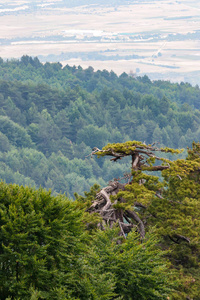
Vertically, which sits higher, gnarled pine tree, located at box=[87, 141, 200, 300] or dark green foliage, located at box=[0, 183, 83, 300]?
dark green foliage, located at box=[0, 183, 83, 300]

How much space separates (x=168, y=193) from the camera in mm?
26391

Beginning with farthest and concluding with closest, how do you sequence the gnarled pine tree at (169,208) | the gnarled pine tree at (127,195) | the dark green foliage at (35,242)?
the gnarled pine tree at (127,195)
the gnarled pine tree at (169,208)
the dark green foliage at (35,242)

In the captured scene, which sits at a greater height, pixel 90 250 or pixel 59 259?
pixel 59 259

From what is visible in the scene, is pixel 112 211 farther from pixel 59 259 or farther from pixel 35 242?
pixel 35 242

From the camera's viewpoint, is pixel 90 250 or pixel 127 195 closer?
pixel 90 250

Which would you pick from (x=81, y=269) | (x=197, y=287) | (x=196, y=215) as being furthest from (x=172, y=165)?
(x=81, y=269)

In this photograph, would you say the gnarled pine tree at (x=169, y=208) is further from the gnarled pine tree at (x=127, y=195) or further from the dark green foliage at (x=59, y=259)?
the dark green foliage at (x=59, y=259)

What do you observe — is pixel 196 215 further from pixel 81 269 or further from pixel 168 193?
pixel 81 269

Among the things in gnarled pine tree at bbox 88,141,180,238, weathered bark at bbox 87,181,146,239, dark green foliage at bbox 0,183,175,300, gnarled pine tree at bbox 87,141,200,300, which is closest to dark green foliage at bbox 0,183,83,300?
dark green foliage at bbox 0,183,175,300

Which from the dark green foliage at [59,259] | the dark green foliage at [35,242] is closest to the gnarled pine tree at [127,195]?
the dark green foliage at [59,259]

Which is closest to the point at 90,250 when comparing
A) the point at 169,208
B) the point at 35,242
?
the point at 35,242

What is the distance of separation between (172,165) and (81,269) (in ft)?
Answer: 32.4

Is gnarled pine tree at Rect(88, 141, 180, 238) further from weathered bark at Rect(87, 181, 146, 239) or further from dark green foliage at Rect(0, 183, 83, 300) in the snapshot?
dark green foliage at Rect(0, 183, 83, 300)

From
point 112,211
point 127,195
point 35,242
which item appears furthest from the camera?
point 112,211
